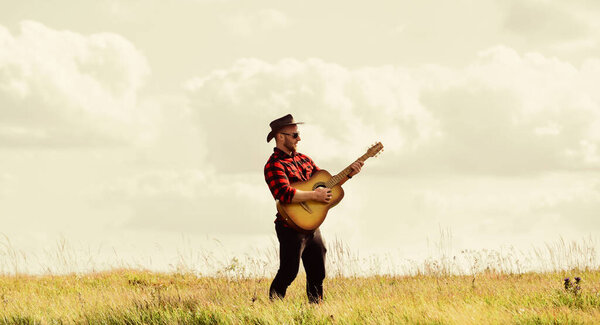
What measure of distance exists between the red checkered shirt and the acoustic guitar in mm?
113

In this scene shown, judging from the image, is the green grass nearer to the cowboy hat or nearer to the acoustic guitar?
the acoustic guitar

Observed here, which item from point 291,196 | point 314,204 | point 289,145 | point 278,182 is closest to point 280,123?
point 289,145

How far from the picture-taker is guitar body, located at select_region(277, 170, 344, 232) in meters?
7.44

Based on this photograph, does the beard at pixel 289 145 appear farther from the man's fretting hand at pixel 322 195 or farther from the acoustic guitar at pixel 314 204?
the man's fretting hand at pixel 322 195

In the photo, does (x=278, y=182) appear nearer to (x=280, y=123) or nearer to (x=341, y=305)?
(x=280, y=123)

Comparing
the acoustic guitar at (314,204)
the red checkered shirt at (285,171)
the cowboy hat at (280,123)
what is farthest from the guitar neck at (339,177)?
the cowboy hat at (280,123)

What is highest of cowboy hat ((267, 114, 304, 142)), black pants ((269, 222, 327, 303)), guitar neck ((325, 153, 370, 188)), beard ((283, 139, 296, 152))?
cowboy hat ((267, 114, 304, 142))

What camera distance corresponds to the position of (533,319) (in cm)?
677

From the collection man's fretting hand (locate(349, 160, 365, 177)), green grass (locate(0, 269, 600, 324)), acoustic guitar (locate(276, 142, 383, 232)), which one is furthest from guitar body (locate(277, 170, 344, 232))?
green grass (locate(0, 269, 600, 324))

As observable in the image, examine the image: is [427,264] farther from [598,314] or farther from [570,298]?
[598,314]

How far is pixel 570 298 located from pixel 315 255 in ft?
10.3

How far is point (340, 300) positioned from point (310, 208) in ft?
4.87

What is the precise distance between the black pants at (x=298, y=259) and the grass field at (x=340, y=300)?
0.21 metres

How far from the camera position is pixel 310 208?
24.8ft
